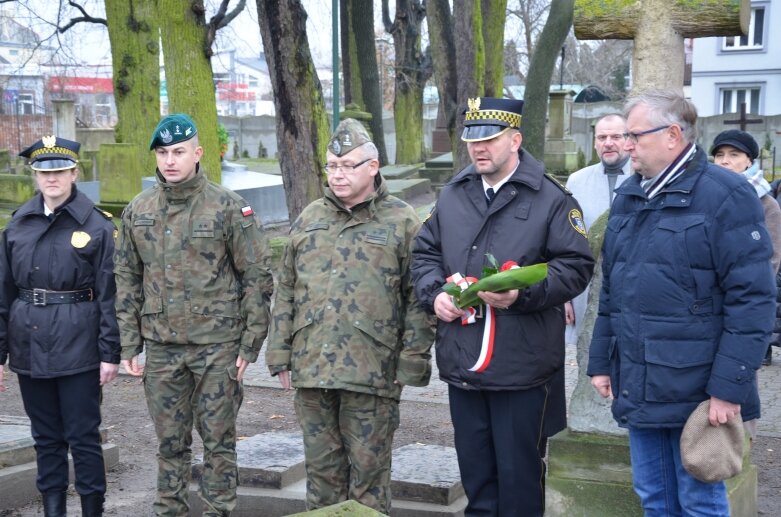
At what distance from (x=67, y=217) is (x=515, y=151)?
235cm

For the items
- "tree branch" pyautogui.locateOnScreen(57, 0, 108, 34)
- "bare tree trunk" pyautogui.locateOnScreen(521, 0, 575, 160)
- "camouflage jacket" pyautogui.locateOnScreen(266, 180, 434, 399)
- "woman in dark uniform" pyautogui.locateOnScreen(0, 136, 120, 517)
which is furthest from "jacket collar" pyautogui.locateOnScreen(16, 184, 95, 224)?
"tree branch" pyautogui.locateOnScreen(57, 0, 108, 34)

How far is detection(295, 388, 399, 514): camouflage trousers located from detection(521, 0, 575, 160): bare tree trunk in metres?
17.6

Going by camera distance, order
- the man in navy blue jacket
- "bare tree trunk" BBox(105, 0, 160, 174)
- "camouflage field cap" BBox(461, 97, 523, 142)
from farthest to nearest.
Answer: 1. "bare tree trunk" BBox(105, 0, 160, 174)
2. "camouflage field cap" BBox(461, 97, 523, 142)
3. the man in navy blue jacket

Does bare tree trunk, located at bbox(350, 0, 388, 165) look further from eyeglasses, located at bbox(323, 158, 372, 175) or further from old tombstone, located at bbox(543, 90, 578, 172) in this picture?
eyeglasses, located at bbox(323, 158, 372, 175)

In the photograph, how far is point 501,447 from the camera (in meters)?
4.50

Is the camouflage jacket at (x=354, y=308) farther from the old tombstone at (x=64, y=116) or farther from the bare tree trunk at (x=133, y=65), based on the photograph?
the old tombstone at (x=64, y=116)

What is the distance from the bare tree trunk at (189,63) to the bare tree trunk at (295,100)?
1967mm

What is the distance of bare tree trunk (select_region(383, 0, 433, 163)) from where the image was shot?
1163 inches

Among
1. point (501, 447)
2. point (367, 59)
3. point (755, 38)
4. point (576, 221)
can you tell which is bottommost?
point (501, 447)

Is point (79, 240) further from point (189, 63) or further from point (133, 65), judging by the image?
point (133, 65)

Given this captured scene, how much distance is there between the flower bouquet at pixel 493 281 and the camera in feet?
13.5

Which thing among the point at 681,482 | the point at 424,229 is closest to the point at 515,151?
the point at 424,229

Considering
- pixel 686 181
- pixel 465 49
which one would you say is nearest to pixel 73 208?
pixel 686 181

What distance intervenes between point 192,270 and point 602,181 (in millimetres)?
2491
